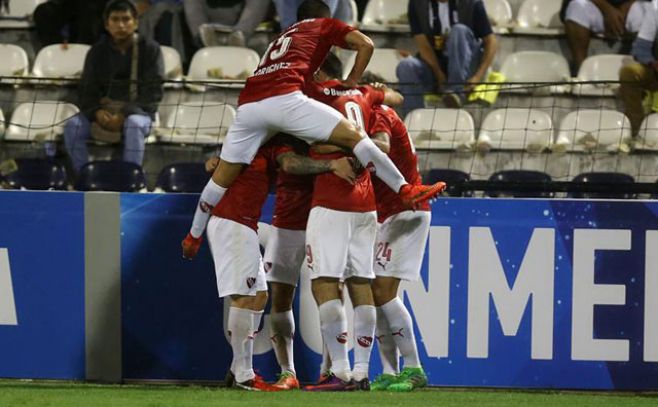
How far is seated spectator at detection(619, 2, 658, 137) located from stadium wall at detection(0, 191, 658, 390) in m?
2.91

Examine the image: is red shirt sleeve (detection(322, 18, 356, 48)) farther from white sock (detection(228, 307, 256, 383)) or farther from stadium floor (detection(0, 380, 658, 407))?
stadium floor (detection(0, 380, 658, 407))

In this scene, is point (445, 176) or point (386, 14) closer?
point (445, 176)

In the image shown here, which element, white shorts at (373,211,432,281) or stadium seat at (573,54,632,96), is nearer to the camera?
white shorts at (373,211,432,281)

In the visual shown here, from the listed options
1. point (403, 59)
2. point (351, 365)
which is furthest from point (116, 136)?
point (351, 365)

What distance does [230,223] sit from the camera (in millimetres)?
7477

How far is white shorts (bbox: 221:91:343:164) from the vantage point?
24.0 feet

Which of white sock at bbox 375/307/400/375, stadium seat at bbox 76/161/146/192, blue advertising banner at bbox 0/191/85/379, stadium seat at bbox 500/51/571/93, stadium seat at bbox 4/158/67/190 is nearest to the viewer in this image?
white sock at bbox 375/307/400/375

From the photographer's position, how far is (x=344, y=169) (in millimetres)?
7352

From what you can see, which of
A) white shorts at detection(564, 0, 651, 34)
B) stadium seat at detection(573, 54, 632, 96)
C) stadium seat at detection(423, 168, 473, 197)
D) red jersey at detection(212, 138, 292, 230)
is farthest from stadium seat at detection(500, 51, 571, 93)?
red jersey at detection(212, 138, 292, 230)

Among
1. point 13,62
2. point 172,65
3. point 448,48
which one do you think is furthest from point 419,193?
point 13,62

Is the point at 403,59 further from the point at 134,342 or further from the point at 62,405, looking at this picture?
the point at 62,405

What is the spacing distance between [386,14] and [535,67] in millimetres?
A: 1560

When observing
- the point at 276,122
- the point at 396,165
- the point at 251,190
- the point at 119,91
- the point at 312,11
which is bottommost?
the point at 251,190

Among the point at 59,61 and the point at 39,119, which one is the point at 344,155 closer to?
the point at 39,119
